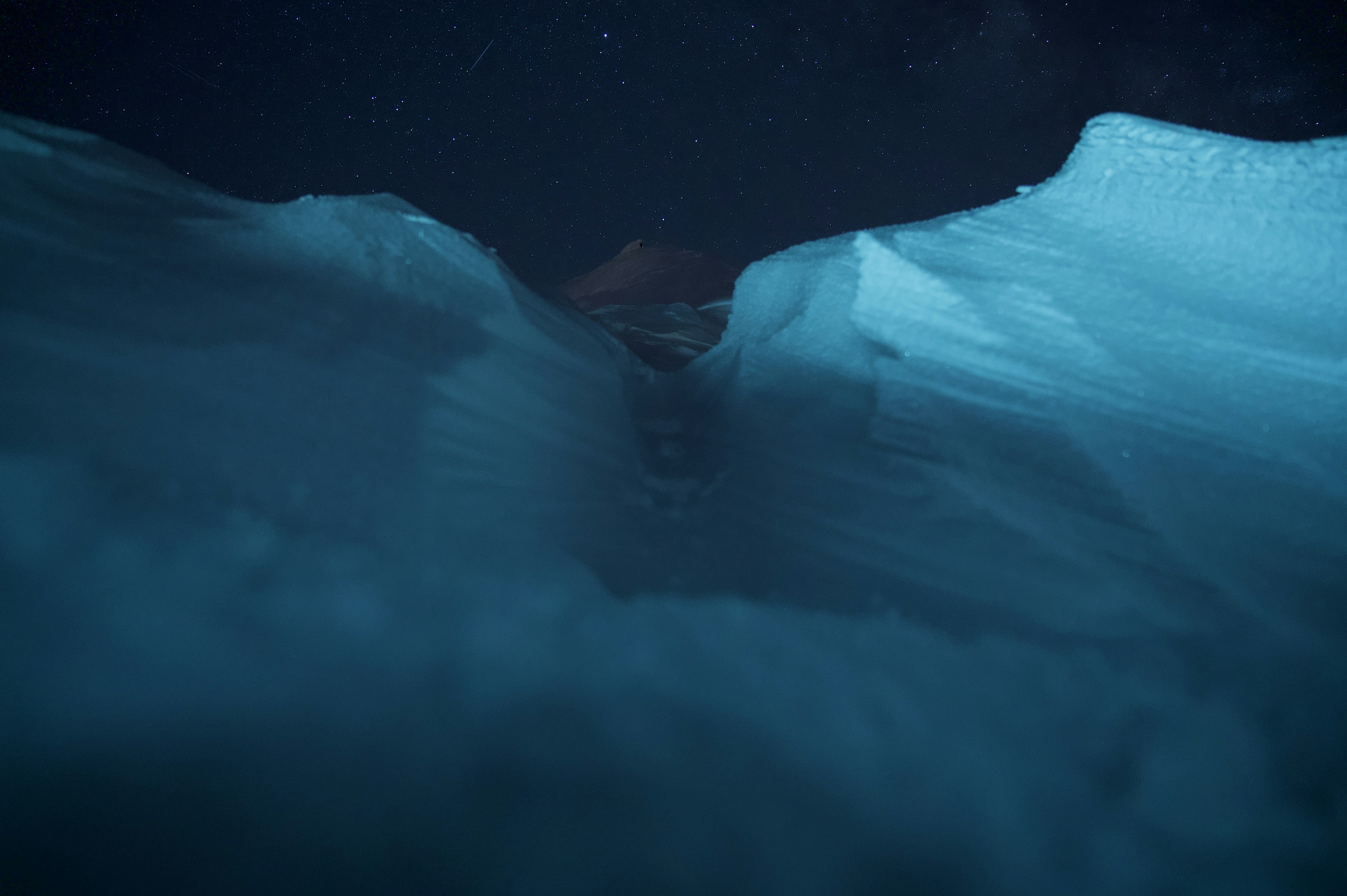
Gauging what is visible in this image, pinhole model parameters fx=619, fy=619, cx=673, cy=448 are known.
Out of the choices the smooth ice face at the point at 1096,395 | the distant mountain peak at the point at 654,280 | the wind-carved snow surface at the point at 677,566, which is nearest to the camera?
the wind-carved snow surface at the point at 677,566

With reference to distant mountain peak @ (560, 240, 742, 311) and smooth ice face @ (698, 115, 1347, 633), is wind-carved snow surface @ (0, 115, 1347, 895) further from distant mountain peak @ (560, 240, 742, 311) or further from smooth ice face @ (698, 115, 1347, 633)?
distant mountain peak @ (560, 240, 742, 311)

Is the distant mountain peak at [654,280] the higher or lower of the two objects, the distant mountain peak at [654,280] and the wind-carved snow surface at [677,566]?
the higher

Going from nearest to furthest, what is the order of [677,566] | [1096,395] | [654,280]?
[677,566] < [1096,395] < [654,280]

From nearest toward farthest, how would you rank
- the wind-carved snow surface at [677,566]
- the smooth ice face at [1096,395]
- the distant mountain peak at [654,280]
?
the wind-carved snow surface at [677,566], the smooth ice face at [1096,395], the distant mountain peak at [654,280]

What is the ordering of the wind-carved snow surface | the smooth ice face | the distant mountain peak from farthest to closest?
the distant mountain peak < the smooth ice face < the wind-carved snow surface

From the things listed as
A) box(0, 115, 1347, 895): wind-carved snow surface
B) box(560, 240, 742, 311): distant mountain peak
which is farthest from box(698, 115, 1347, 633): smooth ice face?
box(560, 240, 742, 311): distant mountain peak

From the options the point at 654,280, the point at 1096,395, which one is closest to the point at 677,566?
the point at 1096,395

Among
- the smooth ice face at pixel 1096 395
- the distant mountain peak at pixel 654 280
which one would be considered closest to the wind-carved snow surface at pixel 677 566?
the smooth ice face at pixel 1096 395

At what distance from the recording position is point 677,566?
198 cm

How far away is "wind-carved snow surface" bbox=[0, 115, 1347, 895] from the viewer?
51.7 inches

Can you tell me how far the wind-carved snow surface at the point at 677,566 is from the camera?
4.31ft

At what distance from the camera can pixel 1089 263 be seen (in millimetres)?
2695

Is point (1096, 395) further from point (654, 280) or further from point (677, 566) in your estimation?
point (654, 280)

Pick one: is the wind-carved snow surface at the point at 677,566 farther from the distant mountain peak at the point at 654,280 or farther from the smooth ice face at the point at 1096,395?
the distant mountain peak at the point at 654,280
